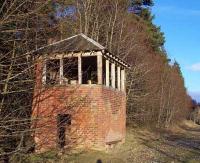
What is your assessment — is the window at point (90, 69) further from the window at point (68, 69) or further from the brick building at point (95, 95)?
the window at point (68, 69)

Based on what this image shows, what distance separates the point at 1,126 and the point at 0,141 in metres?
0.73

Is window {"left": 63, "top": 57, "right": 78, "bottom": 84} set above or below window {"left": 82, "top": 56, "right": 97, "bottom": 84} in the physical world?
below

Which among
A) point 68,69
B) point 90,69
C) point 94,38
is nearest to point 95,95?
point 90,69

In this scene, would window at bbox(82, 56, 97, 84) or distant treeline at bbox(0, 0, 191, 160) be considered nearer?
distant treeline at bbox(0, 0, 191, 160)

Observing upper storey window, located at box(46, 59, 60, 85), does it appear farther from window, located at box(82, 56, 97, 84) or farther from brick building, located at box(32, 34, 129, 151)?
window, located at box(82, 56, 97, 84)

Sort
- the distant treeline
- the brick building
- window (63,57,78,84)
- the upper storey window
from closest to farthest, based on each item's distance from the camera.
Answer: the distant treeline
the upper storey window
window (63,57,78,84)
the brick building

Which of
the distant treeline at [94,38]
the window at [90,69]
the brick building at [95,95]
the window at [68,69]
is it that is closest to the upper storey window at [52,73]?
the window at [68,69]

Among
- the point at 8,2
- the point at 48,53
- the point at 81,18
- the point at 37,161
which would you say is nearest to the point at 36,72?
the point at 48,53

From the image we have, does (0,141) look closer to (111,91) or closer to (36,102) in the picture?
(36,102)

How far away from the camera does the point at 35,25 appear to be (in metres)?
9.77

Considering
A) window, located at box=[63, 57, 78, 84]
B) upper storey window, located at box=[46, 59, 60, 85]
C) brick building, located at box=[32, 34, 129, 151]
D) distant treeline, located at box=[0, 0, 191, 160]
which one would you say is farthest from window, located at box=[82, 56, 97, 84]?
upper storey window, located at box=[46, 59, 60, 85]

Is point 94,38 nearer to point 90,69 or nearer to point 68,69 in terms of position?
point 90,69

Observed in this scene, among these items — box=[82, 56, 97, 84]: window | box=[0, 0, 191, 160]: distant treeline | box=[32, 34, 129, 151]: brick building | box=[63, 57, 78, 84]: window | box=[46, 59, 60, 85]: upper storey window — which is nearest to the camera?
box=[0, 0, 191, 160]: distant treeline

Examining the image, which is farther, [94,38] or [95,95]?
[94,38]
